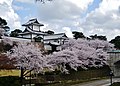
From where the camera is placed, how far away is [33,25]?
3196 inches

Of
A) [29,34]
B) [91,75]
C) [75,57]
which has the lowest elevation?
[91,75]

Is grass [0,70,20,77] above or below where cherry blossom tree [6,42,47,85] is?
below

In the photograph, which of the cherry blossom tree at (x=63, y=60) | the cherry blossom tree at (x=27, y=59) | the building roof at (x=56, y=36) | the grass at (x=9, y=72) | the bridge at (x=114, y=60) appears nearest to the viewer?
the cherry blossom tree at (x=27, y=59)

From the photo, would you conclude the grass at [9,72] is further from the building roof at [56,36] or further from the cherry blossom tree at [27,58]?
the building roof at [56,36]

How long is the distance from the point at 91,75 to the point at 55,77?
41.6ft

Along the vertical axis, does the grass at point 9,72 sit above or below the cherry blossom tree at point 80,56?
below

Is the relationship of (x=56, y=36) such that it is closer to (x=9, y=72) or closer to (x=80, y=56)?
(x=80, y=56)

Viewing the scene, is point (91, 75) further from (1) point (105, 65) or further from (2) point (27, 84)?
(2) point (27, 84)

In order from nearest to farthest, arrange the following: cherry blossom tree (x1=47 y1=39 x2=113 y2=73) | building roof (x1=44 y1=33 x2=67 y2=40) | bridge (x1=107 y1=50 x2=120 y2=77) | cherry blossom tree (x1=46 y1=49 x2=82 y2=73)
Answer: cherry blossom tree (x1=46 y1=49 x2=82 y2=73) < cherry blossom tree (x1=47 y1=39 x2=113 y2=73) < bridge (x1=107 y1=50 x2=120 y2=77) < building roof (x1=44 y1=33 x2=67 y2=40)

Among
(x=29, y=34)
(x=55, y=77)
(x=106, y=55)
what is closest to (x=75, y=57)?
(x=55, y=77)

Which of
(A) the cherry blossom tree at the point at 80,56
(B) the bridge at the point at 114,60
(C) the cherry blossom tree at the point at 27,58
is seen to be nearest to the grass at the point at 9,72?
(C) the cherry blossom tree at the point at 27,58

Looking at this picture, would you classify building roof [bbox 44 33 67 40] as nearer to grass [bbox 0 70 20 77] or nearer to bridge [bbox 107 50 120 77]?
bridge [bbox 107 50 120 77]

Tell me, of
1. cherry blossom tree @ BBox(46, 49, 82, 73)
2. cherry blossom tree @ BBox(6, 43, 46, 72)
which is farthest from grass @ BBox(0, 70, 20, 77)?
cherry blossom tree @ BBox(46, 49, 82, 73)

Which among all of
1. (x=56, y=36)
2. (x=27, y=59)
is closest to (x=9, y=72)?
(x=27, y=59)
